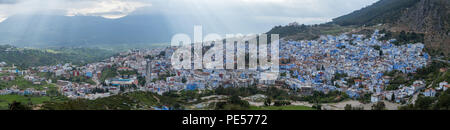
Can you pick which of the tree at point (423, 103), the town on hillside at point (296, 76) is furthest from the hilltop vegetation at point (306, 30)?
the tree at point (423, 103)

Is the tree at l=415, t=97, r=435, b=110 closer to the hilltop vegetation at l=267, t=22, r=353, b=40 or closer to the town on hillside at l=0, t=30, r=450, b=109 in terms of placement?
the town on hillside at l=0, t=30, r=450, b=109

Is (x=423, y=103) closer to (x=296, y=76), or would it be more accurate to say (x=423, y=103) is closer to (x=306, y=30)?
(x=296, y=76)

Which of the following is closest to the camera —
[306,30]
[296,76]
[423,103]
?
[423,103]

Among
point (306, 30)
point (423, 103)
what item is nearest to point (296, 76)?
point (423, 103)

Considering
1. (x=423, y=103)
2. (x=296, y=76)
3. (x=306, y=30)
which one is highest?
(x=306, y=30)

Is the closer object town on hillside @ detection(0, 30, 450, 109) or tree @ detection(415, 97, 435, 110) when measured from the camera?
tree @ detection(415, 97, 435, 110)

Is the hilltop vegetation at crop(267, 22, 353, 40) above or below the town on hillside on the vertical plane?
above

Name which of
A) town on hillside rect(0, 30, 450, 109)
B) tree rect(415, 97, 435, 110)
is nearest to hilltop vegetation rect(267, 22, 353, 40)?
town on hillside rect(0, 30, 450, 109)

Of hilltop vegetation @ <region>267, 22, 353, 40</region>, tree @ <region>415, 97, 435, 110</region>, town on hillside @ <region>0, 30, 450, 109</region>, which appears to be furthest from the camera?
hilltop vegetation @ <region>267, 22, 353, 40</region>

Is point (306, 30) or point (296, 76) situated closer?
point (296, 76)

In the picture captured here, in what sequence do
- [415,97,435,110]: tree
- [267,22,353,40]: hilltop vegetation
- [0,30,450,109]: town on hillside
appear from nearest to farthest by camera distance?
[415,97,435,110]: tree → [0,30,450,109]: town on hillside → [267,22,353,40]: hilltop vegetation

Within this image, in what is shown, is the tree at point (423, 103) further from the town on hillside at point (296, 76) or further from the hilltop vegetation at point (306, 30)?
the hilltop vegetation at point (306, 30)
